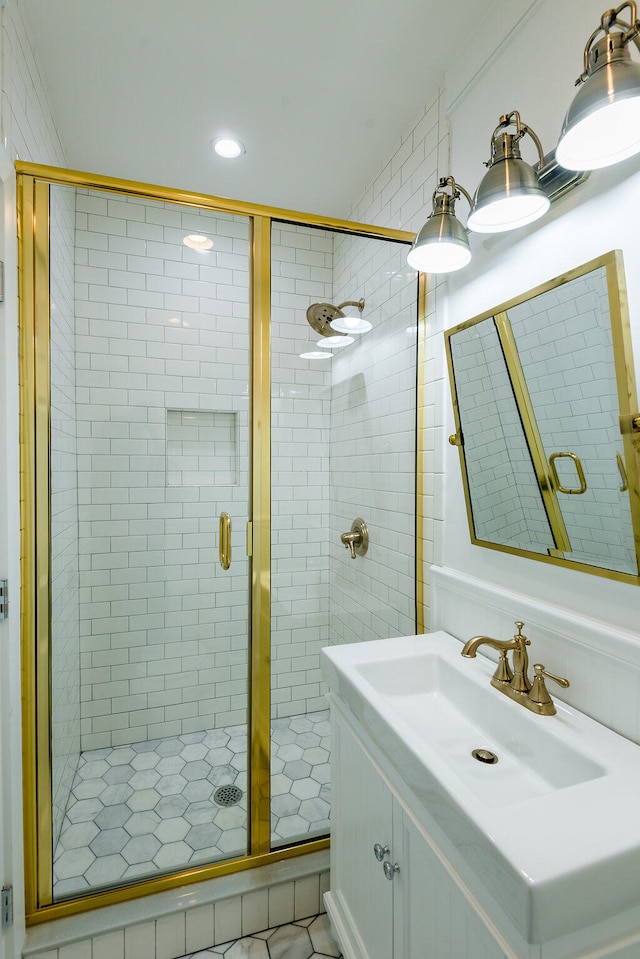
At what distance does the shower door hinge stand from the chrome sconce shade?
212cm

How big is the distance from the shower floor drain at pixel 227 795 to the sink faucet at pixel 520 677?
1.06 metres

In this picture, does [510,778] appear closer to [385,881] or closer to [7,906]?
[385,881]

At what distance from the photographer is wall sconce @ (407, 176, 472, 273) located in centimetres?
125

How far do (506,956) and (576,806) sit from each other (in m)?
0.24

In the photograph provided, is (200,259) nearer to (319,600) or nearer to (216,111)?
(216,111)

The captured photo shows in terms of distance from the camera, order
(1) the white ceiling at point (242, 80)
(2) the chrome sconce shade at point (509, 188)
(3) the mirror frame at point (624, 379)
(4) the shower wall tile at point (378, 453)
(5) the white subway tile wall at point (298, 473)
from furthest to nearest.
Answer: (4) the shower wall tile at point (378, 453) < (5) the white subway tile wall at point (298, 473) < (1) the white ceiling at point (242, 80) < (2) the chrome sconce shade at point (509, 188) < (3) the mirror frame at point (624, 379)

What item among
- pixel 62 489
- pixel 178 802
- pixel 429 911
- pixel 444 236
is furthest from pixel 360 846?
pixel 444 236

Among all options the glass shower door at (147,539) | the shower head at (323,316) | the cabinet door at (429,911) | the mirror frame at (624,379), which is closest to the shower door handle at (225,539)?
the glass shower door at (147,539)

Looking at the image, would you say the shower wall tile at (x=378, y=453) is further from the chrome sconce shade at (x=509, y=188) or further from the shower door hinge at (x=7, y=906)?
the shower door hinge at (x=7, y=906)

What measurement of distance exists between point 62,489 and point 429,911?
4.78ft

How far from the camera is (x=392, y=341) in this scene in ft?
6.05

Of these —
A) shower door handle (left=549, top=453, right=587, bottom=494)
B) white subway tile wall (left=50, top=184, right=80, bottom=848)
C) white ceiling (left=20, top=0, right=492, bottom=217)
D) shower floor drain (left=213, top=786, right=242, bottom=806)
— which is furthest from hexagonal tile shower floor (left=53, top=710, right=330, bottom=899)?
white ceiling (left=20, top=0, right=492, bottom=217)

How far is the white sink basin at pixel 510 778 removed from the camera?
0.64 meters

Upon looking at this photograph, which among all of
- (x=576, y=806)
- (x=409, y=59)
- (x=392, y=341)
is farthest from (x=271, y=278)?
(x=576, y=806)
